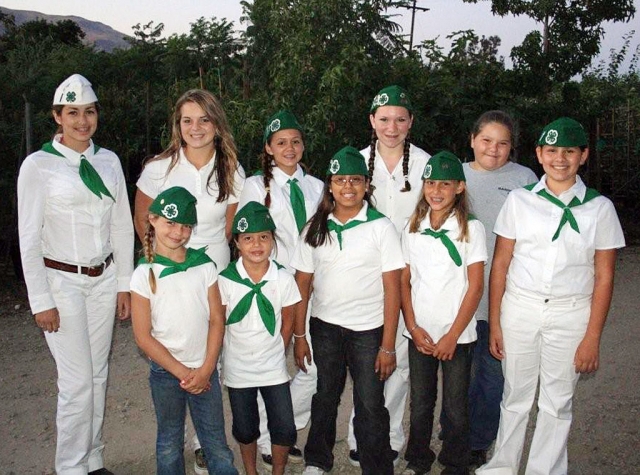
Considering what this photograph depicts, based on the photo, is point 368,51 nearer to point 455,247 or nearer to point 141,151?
point 141,151

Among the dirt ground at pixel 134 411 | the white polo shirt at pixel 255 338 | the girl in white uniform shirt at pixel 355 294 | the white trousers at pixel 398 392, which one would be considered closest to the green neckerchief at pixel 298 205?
the girl in white uniform shirt at pixel 355 294

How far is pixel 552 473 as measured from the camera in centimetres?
371

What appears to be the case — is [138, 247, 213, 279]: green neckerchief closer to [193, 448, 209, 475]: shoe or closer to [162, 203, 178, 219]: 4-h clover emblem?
[162, 203, 178, 219]: 4-h clover emblem

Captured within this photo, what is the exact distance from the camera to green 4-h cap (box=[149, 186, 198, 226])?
3332 millimetres

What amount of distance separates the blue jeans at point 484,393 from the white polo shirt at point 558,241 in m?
0.60

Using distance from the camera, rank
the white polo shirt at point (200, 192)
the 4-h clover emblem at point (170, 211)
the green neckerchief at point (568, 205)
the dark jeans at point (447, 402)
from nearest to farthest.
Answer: the 4-h clover emblem at point (170, 211)
the green neckerchief at point (568, 205)
the dark jeans at point (447, 402)
the white polo shirt at point (200, 192)

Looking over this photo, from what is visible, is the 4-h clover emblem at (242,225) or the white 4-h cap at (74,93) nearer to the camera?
the 4-h clover emblem at (242,225)

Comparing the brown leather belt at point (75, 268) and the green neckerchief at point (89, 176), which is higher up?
the green neckerchief at point (89, 176)

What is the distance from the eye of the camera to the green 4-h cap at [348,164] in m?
3.62

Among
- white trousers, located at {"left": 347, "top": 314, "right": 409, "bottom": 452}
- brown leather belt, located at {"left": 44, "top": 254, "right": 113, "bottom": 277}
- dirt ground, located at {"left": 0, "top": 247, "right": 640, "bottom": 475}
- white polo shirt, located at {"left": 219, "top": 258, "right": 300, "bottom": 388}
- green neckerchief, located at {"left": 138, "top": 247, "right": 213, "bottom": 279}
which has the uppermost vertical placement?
green neckerchief, located at {"left": 138, "top": 247, "right": 213, "bottom": 279}

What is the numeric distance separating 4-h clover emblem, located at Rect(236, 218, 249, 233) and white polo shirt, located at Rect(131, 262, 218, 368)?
0.78ft

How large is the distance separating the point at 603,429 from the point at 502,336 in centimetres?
149

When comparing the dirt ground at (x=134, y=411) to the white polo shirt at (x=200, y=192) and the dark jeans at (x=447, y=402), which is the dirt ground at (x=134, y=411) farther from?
the white polo shirt at (x=200, y=192)

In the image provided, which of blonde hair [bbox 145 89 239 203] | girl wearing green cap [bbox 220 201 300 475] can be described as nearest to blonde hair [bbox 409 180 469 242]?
girl wearing green cap [bbox 220 201 300 475]
